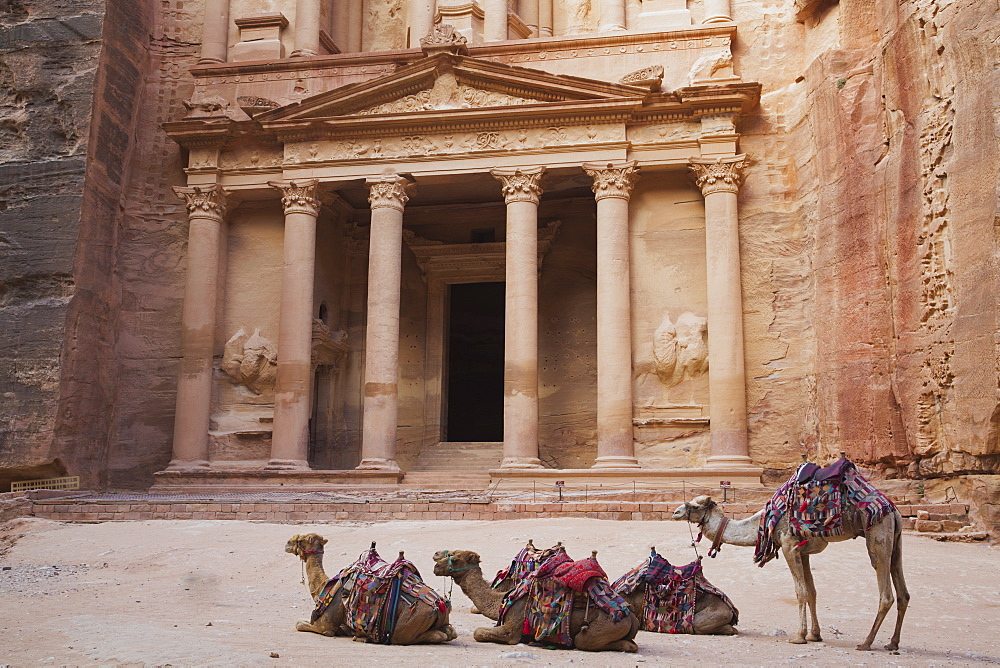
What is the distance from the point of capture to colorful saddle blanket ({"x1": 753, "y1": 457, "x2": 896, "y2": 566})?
26.0 ft

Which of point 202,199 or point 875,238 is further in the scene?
point 202,199

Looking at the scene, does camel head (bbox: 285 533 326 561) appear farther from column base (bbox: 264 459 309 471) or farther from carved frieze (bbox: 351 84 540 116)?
carved frieze (bbox: 351 84 540 116)

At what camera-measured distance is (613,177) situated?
21.3 meters

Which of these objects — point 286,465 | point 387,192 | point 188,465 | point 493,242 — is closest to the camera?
point 286,465

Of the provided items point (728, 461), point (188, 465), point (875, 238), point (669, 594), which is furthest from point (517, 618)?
point (188, 465)

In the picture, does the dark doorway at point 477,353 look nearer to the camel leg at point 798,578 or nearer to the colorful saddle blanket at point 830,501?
the camel leg at point 798,578

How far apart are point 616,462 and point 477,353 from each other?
11759 millimetres

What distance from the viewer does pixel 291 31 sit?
25.0 m

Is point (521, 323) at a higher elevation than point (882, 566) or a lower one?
higher

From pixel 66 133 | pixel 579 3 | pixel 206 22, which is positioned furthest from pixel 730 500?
pixel 206 22

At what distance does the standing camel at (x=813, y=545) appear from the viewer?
7.83 metres

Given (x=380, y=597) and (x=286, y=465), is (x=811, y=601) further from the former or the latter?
(x=286, y=465)

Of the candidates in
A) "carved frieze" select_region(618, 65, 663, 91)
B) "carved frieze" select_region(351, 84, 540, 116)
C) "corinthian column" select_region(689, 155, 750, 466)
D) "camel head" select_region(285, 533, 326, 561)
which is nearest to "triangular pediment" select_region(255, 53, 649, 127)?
"carved frieze" select_region(351, 84, 540, 116)

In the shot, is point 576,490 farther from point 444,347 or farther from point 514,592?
point 514,592
